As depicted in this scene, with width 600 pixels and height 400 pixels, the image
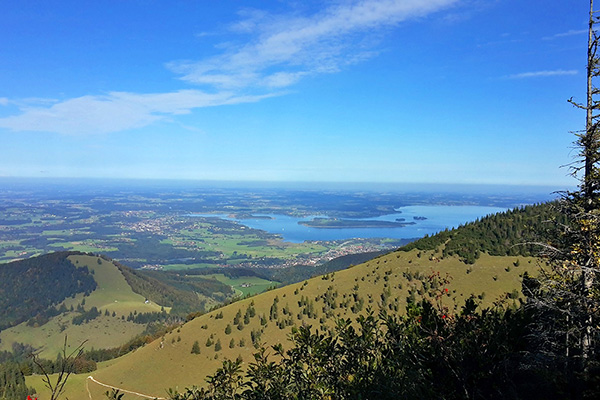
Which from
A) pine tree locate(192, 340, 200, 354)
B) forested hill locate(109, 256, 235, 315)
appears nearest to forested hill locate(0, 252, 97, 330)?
forested hill locate(109, 256, 235, 315)

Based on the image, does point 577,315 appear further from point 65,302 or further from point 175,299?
point 65,302

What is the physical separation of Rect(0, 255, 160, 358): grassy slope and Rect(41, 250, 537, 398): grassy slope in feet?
175

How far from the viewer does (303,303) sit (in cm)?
5109

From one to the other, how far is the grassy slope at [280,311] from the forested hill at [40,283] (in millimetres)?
97976

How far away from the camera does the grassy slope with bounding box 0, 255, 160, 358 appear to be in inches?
4112

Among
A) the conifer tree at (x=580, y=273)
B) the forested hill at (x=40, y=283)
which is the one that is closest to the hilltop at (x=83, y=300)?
the forested hill at (x=40, y=283)

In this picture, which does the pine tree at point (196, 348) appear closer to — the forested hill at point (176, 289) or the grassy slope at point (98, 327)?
the grassy slope at point (98, 327)

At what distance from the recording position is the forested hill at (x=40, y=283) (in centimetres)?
13562

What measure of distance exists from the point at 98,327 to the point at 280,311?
89047mm

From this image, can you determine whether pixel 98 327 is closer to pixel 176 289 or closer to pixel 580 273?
pixel 176 289

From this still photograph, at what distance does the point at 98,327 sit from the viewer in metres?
112

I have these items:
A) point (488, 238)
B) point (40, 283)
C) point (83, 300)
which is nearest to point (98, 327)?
point (83, 300)

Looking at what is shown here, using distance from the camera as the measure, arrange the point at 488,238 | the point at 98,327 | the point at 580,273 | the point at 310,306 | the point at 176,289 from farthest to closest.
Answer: the point at 176,289, the point at 98,327, the point at 488,238, the point at 310,306, the point at 580,273

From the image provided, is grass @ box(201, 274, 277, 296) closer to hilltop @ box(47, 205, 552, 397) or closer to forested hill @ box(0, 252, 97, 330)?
forested hill @ box(0, 252, 97, 330)
